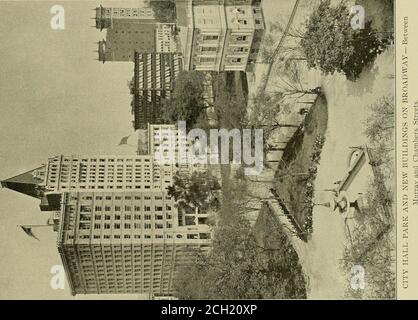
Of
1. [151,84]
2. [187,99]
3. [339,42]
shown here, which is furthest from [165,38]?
[339,42]

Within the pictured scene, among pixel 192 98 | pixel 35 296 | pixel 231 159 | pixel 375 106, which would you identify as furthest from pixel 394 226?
pixel 35 296

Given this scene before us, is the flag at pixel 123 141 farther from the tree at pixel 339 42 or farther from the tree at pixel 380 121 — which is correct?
the tree at pixel 380 121

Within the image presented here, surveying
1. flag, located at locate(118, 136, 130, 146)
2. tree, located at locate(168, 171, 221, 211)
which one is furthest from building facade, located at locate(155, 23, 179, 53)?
tree, located at locate(168, 171, 221, 211)

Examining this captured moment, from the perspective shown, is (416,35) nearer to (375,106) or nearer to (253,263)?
(375,106)
